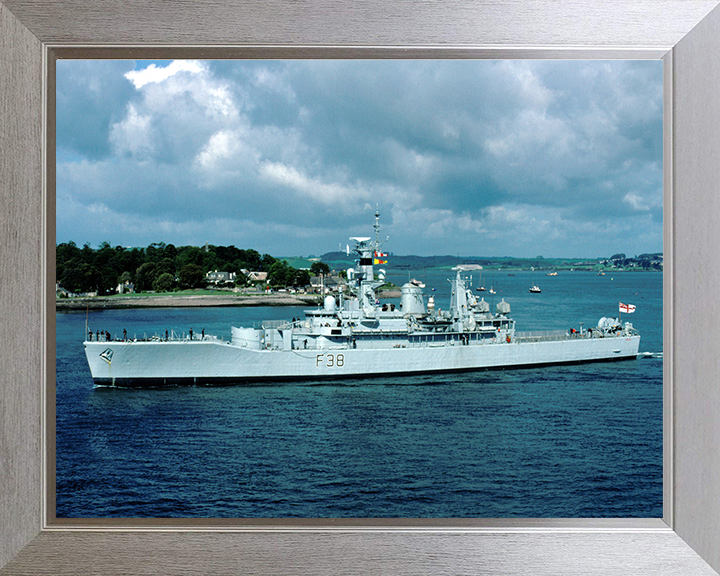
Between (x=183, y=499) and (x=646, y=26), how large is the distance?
17.4ft

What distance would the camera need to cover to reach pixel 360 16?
1.96 metres

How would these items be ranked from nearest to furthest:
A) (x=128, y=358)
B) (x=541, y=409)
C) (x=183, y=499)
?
(x=183, y=499) < (x=541, y=409) < (x=128, y=358)

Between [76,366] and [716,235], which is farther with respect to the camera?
[76,366]

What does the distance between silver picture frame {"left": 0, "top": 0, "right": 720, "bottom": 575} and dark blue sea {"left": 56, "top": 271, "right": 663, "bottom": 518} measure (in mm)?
2215

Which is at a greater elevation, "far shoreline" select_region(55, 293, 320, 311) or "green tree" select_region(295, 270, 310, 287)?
"green tree" select_region(295, 270, 310, 287)

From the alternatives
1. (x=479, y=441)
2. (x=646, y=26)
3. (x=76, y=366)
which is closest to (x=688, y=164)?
(x=646, y=26)

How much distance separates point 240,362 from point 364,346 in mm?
2022

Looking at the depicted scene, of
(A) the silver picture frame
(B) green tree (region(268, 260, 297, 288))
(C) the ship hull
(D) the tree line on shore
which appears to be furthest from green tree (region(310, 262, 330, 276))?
(A) the silver picture frame

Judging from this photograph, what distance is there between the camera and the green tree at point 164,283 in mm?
8109

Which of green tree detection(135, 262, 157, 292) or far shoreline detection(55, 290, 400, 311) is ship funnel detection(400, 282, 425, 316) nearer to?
far shoreline detection(55, 290, 400, 311)

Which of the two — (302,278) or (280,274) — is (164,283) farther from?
(302,278)

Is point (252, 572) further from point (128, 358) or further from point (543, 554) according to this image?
point (128, 358)

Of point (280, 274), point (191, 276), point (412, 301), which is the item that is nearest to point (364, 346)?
point (412, 301)

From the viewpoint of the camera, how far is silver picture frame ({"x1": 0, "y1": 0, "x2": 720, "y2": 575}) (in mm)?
1926
